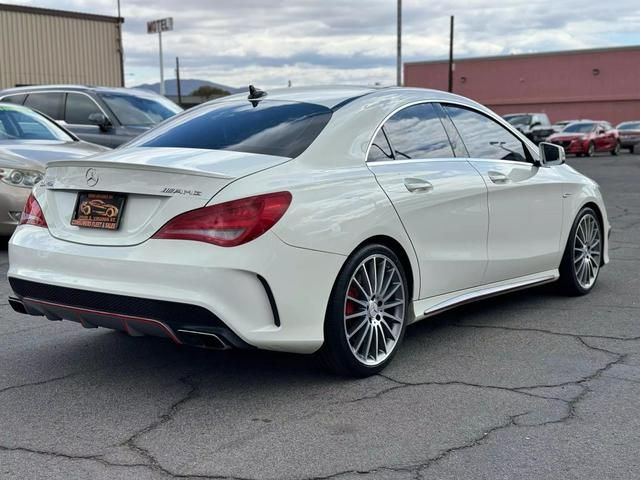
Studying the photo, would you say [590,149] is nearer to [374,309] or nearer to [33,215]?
[374,309]

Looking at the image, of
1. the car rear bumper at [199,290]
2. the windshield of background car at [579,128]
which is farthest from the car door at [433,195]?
the windshield of background car at [579,128]

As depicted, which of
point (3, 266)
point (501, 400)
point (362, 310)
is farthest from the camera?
point (3, 266)

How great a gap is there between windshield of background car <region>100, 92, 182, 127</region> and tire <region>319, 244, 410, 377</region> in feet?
27.9

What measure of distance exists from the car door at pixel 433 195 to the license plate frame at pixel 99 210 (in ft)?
4.57

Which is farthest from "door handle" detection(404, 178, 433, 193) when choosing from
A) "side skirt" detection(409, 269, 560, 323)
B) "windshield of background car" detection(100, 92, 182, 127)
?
"windshield of background car" detection(100, 92, 182, 127)

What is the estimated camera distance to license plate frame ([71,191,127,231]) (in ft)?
13.6

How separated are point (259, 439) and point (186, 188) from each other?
1209mm

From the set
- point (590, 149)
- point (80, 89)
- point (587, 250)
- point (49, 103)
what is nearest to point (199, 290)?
point (587, 250)

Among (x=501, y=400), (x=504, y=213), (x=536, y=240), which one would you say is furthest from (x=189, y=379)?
(x=536, y=240)

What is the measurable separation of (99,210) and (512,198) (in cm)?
286

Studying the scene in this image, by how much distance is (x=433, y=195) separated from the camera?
16.3 ft

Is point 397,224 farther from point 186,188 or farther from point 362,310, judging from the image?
point 186,188

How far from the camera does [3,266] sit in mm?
7961

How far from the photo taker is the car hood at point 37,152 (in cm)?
852
